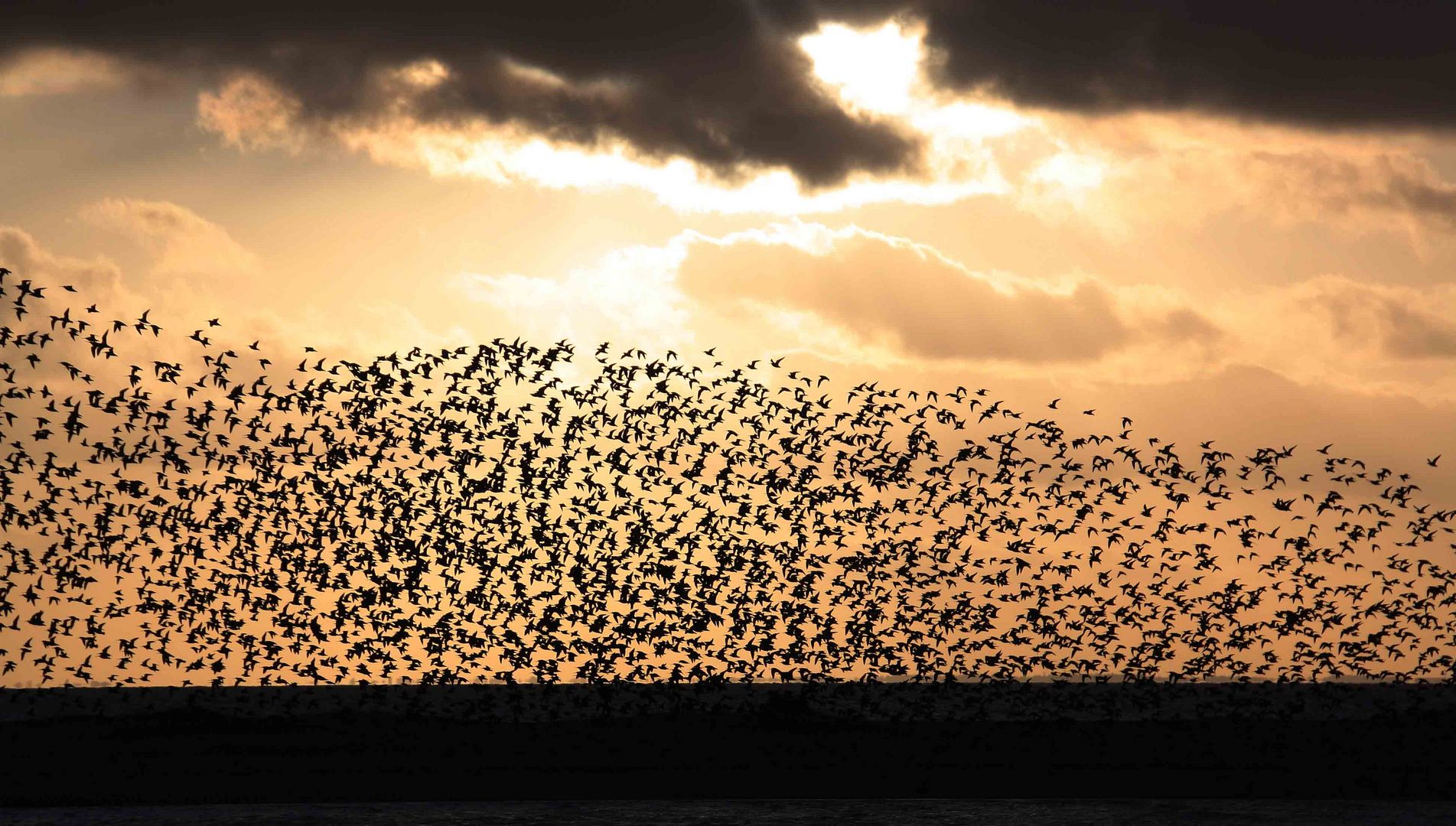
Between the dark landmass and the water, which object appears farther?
the dark landmass

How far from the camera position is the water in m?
14.5

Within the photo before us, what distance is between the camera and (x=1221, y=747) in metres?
20.8

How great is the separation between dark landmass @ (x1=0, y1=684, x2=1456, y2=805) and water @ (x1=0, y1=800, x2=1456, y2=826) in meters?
0.69

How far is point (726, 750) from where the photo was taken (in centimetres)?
2002

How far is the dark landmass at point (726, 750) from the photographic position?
56.1ft

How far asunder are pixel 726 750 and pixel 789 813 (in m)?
5.05

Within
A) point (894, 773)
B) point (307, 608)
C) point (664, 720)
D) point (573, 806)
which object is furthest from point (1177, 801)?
point (307, 608)

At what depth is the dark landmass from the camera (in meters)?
17.1

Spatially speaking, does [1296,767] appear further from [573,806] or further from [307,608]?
[307,608]

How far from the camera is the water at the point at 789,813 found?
47.5 ft

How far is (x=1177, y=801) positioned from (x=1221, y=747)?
17.4 feet

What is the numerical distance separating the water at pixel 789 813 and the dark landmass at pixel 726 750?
69cm

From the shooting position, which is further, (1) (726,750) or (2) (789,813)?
(1) (726,750)

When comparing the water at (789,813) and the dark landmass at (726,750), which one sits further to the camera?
the dark landmass at (726,750)
